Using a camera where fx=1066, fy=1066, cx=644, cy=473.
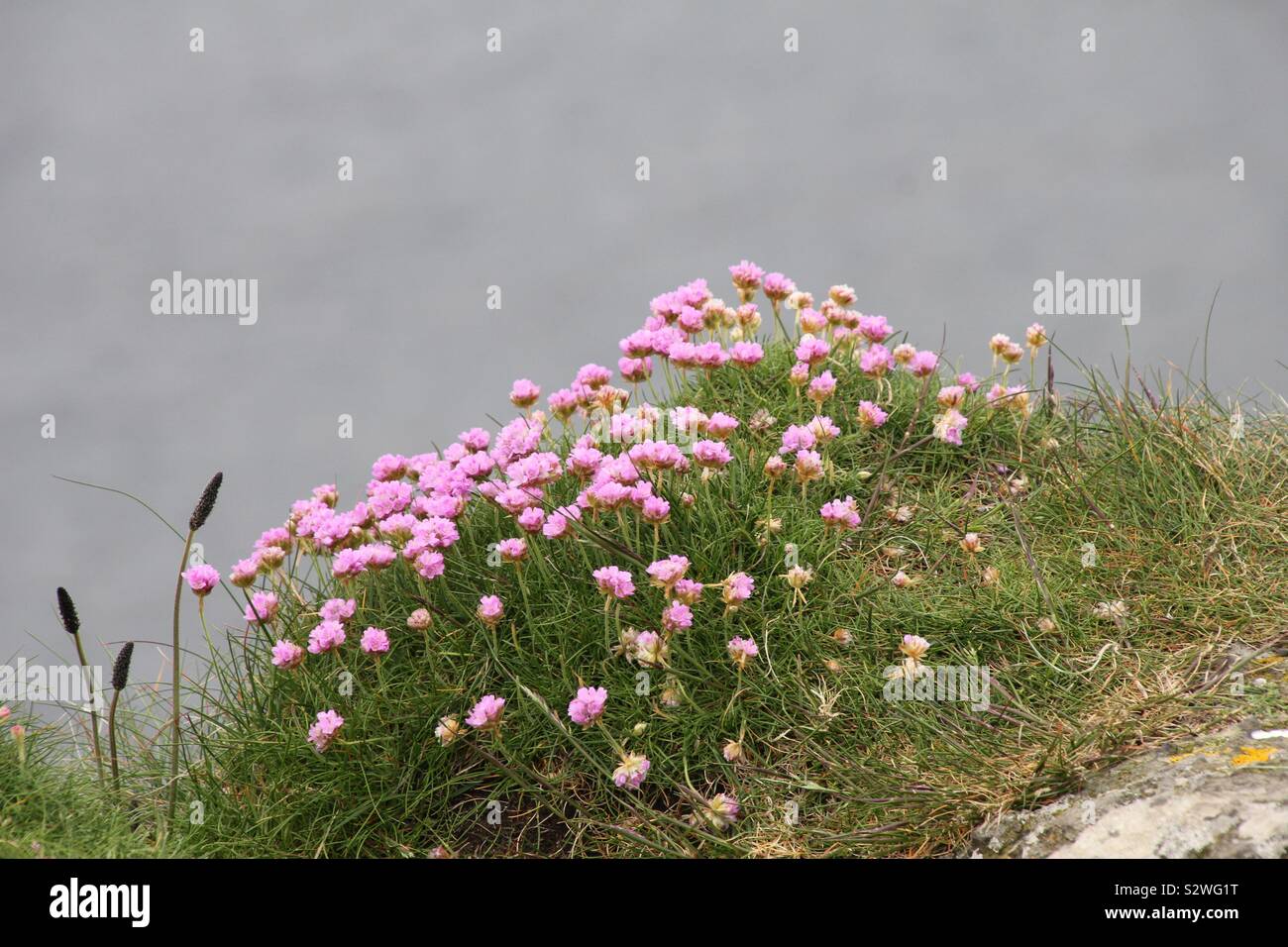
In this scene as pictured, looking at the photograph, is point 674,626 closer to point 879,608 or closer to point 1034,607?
point 879,608

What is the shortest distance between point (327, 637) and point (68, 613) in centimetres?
83

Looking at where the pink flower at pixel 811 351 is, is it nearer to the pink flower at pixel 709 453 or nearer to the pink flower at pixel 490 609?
the pink flower at pixel 709 453

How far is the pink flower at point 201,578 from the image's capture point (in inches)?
149

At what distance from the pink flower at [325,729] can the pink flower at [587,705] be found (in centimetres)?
79

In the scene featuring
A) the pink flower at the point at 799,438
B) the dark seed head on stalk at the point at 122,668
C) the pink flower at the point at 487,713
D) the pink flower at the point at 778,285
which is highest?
the pink flower at the point at 778,285

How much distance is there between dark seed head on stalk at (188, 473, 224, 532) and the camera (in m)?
3.44

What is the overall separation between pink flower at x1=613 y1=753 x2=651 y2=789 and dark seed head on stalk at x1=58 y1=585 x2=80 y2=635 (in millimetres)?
1865

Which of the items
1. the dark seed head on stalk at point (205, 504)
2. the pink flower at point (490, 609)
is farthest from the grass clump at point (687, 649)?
the dark seed head on stalk at point (205, 504)

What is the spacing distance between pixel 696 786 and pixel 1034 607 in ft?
4.77

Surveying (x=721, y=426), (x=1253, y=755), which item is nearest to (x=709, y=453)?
(x=721, y=426)

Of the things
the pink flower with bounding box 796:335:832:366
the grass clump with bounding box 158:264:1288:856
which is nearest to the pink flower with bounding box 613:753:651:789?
the grass clump with bounding box 158:264:1288:856

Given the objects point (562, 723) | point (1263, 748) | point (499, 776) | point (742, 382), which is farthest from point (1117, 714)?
point (742, 382)

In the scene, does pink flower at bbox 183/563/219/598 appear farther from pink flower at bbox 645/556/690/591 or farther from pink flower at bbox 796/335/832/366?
pink flower at bbox 796/335/832/366
